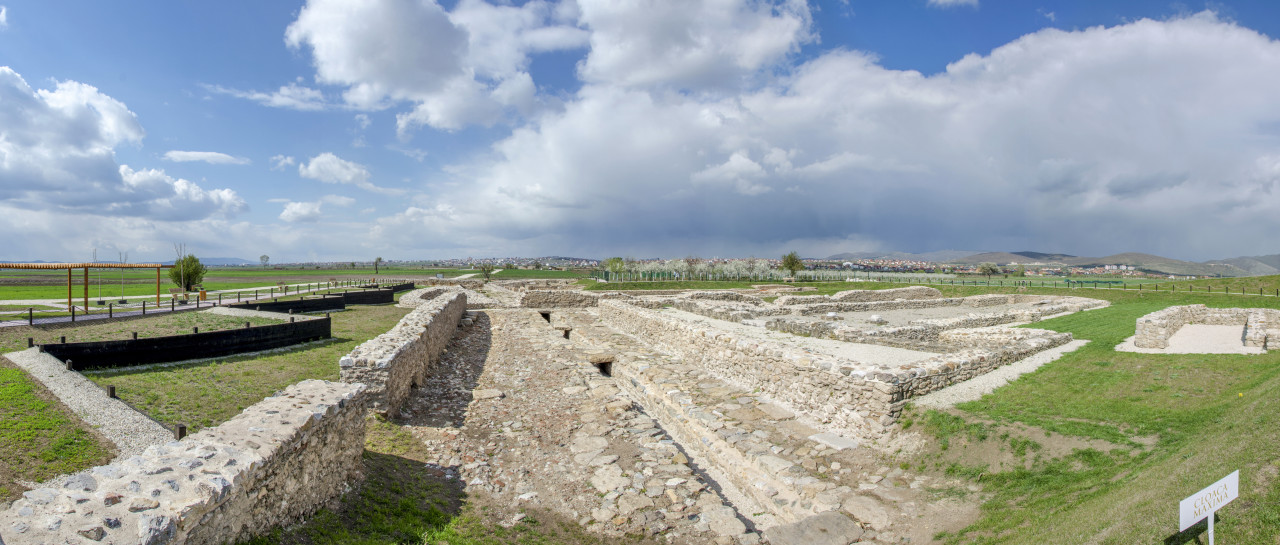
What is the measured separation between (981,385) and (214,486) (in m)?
10.7

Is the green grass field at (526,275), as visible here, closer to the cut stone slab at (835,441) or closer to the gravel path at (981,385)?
the gravel path at (981,385)

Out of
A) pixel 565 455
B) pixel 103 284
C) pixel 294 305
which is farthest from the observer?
pixel 103 284

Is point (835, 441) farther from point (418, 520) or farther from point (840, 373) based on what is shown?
point (418, 520)

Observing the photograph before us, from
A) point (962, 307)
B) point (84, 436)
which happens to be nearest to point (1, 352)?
point (84, 436)

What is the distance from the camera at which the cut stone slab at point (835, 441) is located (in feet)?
25.6

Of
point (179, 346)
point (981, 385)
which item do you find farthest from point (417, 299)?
point (981, 385)

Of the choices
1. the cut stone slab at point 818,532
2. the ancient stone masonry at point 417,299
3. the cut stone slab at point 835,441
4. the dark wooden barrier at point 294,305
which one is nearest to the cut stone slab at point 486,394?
the cut stone slab at point 835,441

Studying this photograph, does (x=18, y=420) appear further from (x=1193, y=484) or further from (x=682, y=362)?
(x=1193, y=484)

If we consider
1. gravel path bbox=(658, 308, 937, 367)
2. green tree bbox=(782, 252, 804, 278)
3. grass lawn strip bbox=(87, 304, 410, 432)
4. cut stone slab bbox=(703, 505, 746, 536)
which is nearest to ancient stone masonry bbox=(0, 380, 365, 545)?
cut stone slab bbox=(703, 505, 746, 536)

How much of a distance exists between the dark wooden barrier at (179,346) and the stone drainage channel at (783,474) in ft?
35.1

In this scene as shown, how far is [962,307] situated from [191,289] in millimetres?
52483

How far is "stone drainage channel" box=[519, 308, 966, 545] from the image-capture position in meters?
5.55

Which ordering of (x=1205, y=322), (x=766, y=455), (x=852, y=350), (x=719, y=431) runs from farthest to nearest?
(x=1205, y=322)
(x=852, y=350)
(x=719, y=431)
(x=766, y=455)

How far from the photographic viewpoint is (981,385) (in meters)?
9.03
